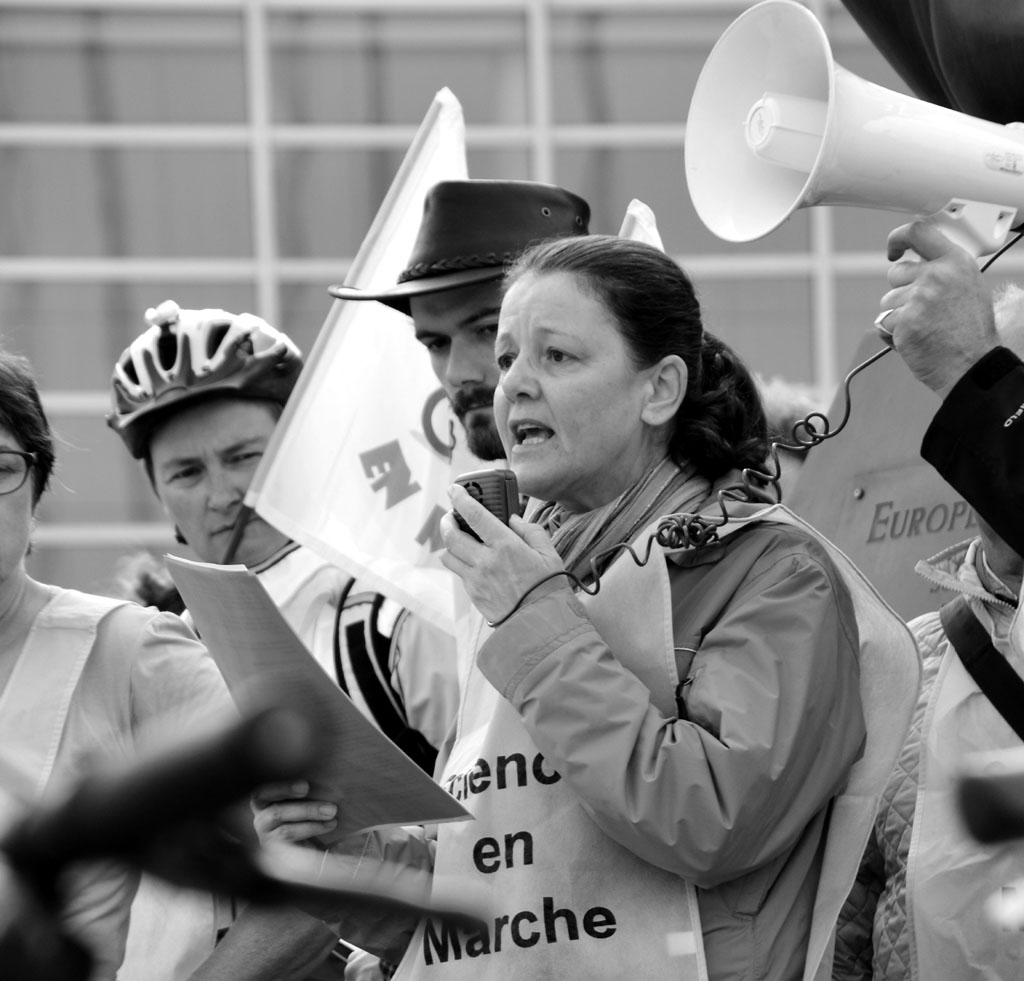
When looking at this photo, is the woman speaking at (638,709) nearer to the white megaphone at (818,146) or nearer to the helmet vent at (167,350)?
the white megaphone at (818,146)

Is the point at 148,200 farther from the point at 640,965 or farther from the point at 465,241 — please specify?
the point at 640,965

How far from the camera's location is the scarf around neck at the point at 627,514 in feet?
9.52

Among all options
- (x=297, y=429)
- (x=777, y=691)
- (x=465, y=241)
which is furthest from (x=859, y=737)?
(x=297, y=429)

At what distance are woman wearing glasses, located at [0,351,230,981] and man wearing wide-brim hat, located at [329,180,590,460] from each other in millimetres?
962

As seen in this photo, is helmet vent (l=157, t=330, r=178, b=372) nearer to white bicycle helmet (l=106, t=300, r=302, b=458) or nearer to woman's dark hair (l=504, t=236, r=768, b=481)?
white bicycle helmet (l=106, t=300, r=302, b=458)

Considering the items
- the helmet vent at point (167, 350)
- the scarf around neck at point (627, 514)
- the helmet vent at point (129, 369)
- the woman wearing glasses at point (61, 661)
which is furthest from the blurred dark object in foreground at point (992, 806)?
the helmet vent at point (129, 369)

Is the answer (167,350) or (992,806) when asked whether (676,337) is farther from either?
(992,806)

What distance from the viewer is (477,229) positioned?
13.2 ft

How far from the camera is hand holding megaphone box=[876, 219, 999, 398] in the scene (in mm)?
2668

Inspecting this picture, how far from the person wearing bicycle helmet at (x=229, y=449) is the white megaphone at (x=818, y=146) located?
151cm

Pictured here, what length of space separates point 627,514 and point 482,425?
3.08 ft

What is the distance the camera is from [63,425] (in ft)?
46.3

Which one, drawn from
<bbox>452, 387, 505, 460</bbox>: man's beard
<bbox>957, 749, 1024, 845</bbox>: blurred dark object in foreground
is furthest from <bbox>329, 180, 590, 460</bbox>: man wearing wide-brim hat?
<bbox>957, 749, 1024, 845</bbox>: blurred dark object in foreground

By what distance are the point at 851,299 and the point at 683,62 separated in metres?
2.38
